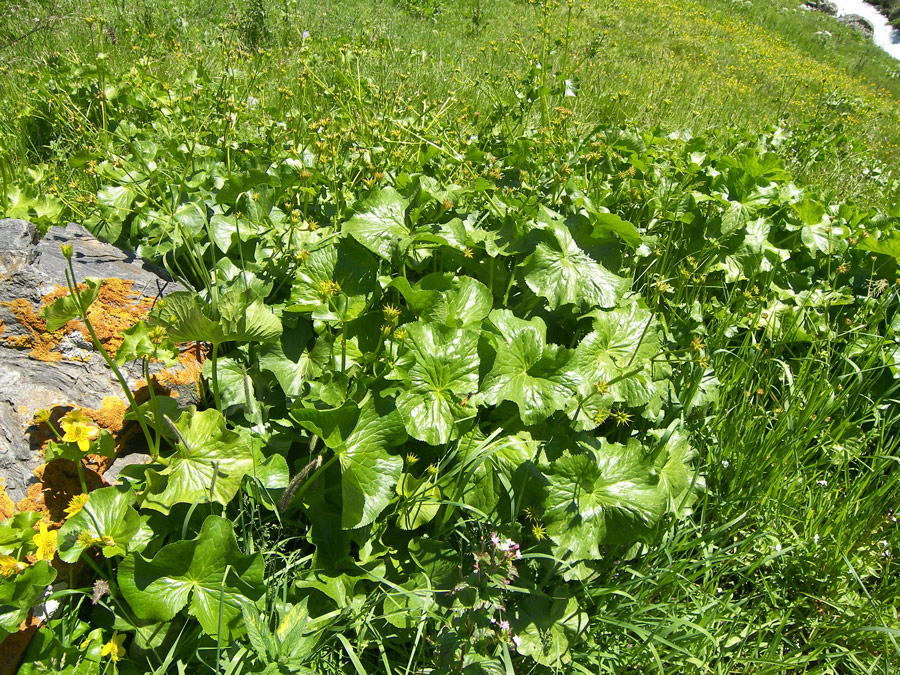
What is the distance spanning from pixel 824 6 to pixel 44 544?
3035 centimetres

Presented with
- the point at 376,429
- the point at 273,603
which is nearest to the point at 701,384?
the point at 376,429

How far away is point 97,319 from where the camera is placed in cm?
202

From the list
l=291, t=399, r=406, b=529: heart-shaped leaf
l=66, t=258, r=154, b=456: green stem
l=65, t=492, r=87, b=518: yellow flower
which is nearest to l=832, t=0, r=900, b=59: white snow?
l=291, t=399, r=406, b=529: heart-shaped leaf

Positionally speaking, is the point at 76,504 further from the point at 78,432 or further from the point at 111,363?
the point at 111,363

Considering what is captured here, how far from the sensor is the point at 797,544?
2.04m

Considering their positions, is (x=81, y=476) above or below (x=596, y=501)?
below

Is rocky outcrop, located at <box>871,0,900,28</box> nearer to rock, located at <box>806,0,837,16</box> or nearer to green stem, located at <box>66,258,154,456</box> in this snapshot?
rock, located at <box>806,0,837,16</box>

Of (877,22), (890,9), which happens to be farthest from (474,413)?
(890,9)

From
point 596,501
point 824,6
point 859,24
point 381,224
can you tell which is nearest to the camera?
point 596,501

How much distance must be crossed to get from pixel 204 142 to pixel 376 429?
→ 7.16 ft

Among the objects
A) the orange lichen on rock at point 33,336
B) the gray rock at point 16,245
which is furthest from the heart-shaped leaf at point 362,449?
the gray rock at point 16,245

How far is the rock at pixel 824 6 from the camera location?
2229cm

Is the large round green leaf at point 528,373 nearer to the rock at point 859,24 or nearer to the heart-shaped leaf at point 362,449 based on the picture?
the heart-shaped leaf at point 362,449

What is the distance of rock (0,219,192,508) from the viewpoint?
1.69 m
